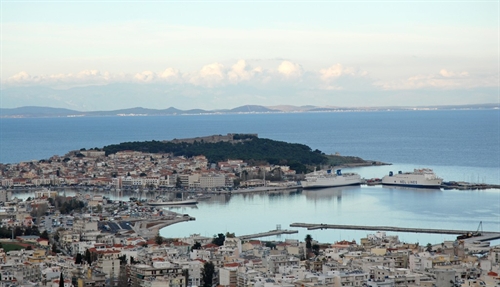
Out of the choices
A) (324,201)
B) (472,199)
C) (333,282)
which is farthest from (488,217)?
(333,282)

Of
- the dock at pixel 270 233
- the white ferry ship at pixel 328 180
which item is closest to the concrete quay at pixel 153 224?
the dock at pixel 270 233

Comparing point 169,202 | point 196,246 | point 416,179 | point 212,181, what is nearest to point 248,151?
point 212,181

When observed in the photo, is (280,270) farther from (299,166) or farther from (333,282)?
(299,166)

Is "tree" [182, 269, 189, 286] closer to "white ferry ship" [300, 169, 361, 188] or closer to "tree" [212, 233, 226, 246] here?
"tree" [212, 233, 226, 246]

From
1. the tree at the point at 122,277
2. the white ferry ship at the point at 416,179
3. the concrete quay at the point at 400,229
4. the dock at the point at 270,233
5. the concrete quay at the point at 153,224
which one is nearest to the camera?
the tree at the point at 122,277

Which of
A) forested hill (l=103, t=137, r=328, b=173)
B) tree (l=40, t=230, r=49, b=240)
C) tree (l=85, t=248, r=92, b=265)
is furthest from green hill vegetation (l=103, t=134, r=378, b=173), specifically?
tree (l=85, t=248, r=92, b=265)

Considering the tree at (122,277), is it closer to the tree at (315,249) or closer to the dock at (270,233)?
the tree at (315,249)
